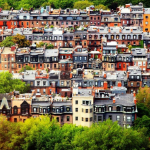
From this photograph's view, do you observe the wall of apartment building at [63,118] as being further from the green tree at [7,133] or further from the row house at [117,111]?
the green tree at [7,133]

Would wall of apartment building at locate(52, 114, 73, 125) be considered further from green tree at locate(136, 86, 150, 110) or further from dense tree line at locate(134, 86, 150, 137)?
green tree at locate(136, 86, 150, 110)

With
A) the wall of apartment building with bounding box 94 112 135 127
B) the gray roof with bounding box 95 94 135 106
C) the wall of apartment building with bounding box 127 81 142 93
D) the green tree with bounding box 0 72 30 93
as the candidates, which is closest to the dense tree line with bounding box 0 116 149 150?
the wall of apartment building with bounding box 94 112 135 127

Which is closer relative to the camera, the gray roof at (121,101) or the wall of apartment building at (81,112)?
the wall of apartment building at (81,112)

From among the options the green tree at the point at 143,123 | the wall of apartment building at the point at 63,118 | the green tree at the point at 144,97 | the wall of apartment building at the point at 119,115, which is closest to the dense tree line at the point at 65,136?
the green tree at the point at 143,123

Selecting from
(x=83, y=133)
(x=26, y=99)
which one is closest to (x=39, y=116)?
(x=26, y=99)

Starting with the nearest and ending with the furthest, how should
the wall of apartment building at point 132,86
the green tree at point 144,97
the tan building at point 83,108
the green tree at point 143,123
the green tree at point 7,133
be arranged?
1. the green tree at point 7,133
2. the green tree at point 143,123
3. the tan building at point 83,108
4. the green tree at point 144,97
5. the wall of apartment building at point 132,86

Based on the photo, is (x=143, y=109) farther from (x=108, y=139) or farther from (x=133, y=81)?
(x=108, y=139)

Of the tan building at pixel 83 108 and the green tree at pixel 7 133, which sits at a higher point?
the tan building at pixel 83 108

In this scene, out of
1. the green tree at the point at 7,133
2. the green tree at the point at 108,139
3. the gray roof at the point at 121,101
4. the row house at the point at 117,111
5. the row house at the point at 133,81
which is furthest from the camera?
the row house at the point at 133,81
